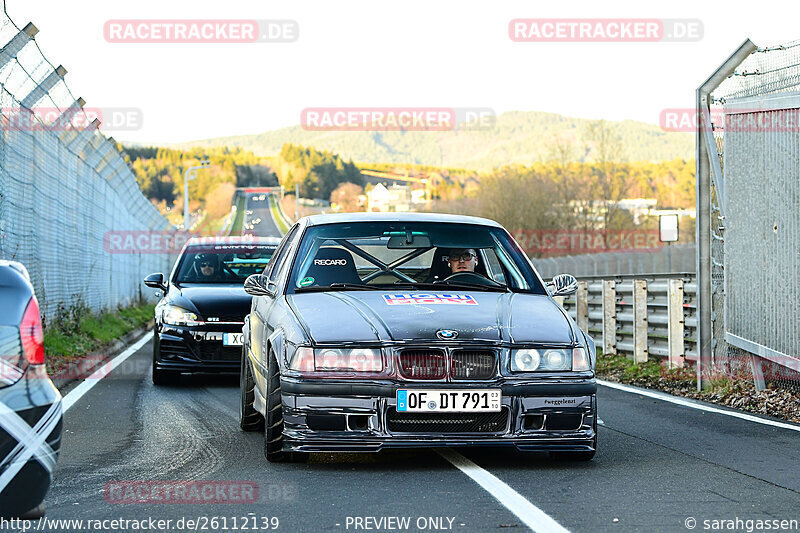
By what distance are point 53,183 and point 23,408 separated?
565 inches

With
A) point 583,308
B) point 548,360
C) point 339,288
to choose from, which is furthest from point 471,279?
point 583,308

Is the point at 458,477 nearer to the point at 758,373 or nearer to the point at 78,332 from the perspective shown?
the point at 758,373

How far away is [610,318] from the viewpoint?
16.0 m

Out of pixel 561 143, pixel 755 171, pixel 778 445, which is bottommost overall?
pixel 778 445

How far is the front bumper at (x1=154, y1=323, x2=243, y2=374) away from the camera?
1214 centimetres

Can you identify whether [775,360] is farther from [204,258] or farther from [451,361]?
[204,258]

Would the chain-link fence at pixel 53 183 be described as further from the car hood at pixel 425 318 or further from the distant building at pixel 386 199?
the distant building at pixel 386 199

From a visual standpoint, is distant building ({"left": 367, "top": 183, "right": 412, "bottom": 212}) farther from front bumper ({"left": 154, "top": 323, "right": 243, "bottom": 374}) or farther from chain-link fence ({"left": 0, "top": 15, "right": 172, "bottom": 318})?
front bumper ({"left": 154, "top": 323, "right": 243, "bottom": 374})

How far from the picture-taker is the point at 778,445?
7.49 m

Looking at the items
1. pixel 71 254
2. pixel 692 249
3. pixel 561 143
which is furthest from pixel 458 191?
pixel 71 254

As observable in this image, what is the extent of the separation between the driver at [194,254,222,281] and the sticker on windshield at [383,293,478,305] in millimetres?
6891

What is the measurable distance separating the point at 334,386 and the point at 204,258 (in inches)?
312

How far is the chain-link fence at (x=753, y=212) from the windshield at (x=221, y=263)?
5.34 meters

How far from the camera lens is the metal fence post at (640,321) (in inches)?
571
